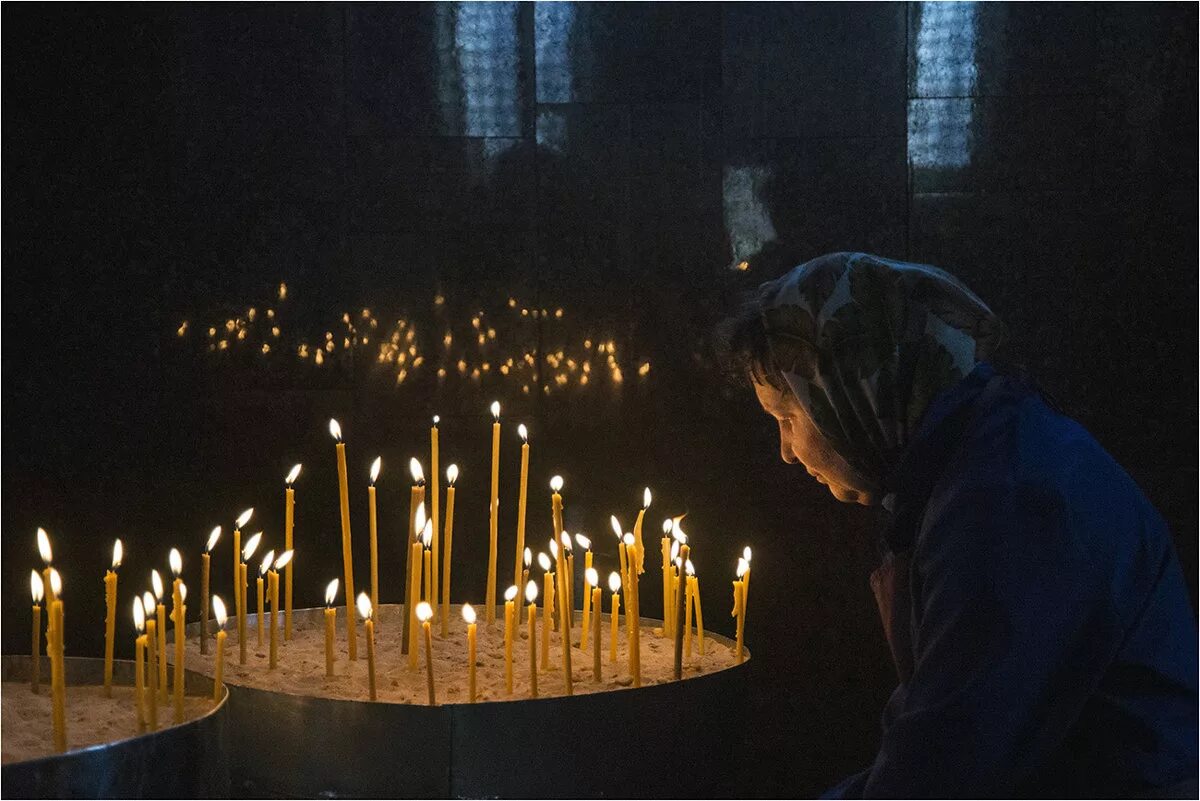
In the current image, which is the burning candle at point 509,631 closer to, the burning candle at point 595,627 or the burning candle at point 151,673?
the burning candle at point 595,627

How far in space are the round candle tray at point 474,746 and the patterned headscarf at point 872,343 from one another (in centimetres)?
55

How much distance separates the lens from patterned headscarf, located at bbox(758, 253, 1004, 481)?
5.78 ft

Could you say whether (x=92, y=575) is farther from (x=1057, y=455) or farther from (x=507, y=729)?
(x=1057, y=455)

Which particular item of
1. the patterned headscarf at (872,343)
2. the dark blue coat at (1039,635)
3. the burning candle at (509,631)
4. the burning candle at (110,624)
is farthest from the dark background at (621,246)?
the dark blue coat at (1039,635)

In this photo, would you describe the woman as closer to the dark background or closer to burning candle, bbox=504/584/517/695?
burning candle, bbox=504/584/517/695

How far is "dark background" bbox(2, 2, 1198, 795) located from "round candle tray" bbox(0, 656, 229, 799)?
1.26 metres

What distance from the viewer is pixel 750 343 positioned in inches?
74.3

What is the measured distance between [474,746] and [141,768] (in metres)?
0.48

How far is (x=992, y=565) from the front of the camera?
4.87ft

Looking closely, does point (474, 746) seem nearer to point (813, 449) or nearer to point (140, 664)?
point (140, 664)

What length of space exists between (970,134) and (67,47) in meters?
2.24

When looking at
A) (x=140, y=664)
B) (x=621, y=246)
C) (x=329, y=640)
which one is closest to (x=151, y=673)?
(x=140, y=664)

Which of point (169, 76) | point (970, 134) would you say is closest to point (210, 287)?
point (169, 76)

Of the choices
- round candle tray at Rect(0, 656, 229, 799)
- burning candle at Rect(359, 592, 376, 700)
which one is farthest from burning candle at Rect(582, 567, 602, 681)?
round candle tray at Rect(0, 656, 229, 799)
